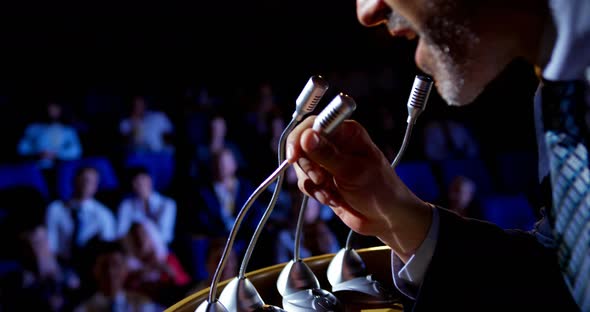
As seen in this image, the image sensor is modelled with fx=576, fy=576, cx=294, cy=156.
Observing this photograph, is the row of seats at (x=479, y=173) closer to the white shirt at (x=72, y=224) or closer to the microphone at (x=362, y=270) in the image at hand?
the white shirt at (x=72, y=224)

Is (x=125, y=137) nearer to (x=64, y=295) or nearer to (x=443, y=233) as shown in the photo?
(x=64, y=295)

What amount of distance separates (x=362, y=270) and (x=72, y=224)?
1.67 m

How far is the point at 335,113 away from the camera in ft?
1.35

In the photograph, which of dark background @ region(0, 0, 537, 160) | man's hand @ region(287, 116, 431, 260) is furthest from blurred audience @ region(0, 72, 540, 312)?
man's hand @ region(287, 116, 431, 260)

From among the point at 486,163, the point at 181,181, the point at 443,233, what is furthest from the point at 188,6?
the point at 443,233

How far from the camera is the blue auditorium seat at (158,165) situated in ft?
7.64

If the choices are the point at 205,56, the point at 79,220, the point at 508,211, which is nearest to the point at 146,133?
the point at 79,220

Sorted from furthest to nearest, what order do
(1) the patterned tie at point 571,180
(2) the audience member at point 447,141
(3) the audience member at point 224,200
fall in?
(2) the audience member at point 447,141
(3) the audience member at point 224,200
(1) the patterned tie at point 571,180

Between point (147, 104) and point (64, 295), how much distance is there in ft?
3.84

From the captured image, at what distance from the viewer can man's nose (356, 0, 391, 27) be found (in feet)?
1.51

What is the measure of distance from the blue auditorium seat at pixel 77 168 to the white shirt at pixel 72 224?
66mm

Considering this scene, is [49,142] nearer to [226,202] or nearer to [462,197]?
[226,202]

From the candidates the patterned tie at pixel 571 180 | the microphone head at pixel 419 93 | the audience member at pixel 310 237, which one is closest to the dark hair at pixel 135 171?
the audience member at pixel 310 237

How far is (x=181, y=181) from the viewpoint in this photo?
236 cm
